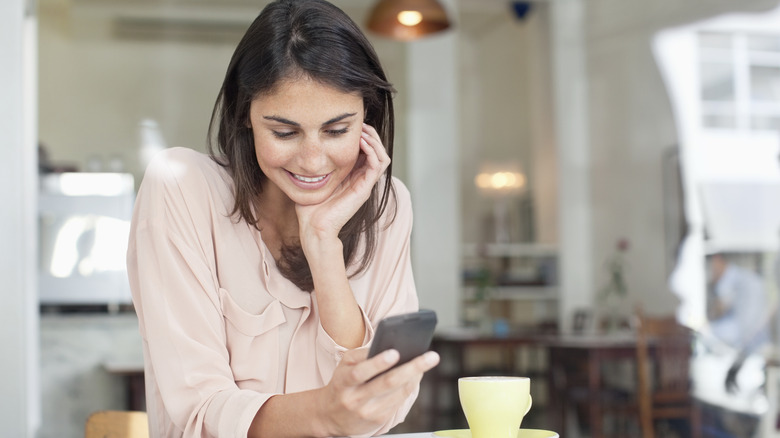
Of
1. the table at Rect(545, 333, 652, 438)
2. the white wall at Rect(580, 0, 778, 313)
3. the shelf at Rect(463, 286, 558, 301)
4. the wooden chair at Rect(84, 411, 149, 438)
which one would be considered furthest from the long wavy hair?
the shelf at Rect(463, 286, 558, 301)

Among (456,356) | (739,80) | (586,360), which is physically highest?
(739,80)

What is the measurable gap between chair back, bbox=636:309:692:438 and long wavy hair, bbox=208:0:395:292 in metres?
3.94

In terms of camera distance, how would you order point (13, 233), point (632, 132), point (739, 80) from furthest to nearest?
point (632, 132), point (739, 80), point (13, 233)

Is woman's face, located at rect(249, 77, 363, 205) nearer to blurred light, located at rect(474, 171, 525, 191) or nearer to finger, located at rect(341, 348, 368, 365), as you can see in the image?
finger, located at rect(341, 348, 368, 365)

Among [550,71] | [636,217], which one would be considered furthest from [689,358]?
[550,71]

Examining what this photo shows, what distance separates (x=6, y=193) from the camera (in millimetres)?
2328

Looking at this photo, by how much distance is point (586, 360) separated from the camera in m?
5.27

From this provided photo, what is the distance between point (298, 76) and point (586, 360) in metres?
4.58

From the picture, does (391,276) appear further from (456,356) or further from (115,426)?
(456,356)

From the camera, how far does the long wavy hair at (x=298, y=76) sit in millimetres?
1016

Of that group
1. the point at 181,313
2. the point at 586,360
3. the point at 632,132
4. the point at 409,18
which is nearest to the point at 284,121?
the point at 181,313

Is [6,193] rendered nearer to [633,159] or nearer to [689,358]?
[689,358]

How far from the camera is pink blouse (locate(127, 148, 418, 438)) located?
95 centimetres

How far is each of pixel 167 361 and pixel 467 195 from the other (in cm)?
830
